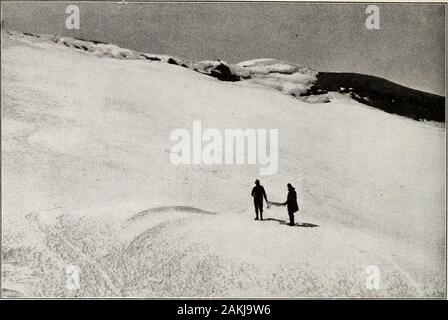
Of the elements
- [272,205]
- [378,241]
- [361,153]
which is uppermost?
[361,153]

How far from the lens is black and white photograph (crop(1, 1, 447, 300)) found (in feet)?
17.9

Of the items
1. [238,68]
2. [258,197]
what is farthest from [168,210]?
[238,68]

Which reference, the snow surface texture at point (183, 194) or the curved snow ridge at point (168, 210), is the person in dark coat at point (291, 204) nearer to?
the snow surface texture at point (183, 194)

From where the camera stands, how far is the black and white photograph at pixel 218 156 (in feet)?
17.9

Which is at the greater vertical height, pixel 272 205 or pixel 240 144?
pixel 240 144

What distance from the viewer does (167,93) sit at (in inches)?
225

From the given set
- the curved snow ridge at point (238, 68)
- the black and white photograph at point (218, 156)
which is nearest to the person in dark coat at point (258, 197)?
the black and white photograph at point (218, 156)

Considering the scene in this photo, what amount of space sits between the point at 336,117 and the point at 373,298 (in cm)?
176

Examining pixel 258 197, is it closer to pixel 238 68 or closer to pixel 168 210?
pixel 168 210

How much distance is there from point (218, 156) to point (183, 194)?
49 cm

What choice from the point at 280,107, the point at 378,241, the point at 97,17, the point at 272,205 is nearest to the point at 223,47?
the point at 280,107

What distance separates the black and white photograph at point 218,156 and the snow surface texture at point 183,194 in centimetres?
1
